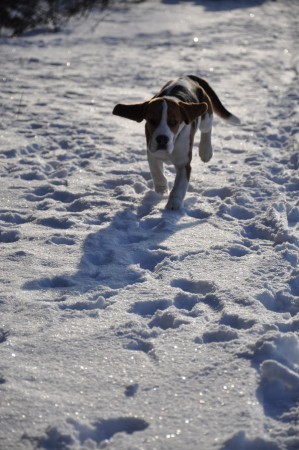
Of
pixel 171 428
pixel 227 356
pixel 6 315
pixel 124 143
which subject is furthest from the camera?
pixel 124 143

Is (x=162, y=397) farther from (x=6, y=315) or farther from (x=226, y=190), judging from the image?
(x=226, y=190)

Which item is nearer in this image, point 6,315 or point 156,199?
point 6,315

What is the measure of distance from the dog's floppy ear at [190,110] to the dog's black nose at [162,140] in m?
0.33

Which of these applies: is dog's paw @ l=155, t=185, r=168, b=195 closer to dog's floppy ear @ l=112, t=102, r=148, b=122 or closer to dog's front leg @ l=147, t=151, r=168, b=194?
dog's front leg @ l=147, t=151, r=168, b=194

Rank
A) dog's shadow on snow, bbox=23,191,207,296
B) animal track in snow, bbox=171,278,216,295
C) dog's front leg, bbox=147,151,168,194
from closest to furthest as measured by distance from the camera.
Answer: animal track in snow, bbox=171,278,216,295
dog's shadow on snow, bbox=23,191,207,296
dog's front leg, bbox=147,151,168,194

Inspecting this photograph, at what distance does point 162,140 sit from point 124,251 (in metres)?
0.91

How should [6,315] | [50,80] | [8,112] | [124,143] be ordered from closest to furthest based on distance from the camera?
1. [6,315]
2. [124,143]
3. [8,112]
4. [50,80]

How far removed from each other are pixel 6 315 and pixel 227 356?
1225mm

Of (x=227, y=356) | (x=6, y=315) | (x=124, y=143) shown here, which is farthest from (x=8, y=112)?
(x=227, y=356)

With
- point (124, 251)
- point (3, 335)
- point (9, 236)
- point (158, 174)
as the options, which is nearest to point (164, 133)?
point (158, 174)

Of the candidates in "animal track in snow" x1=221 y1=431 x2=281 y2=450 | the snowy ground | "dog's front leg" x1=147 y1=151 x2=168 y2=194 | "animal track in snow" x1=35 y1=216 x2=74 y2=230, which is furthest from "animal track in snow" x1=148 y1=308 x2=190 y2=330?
"dog's front leg" x1=147 y1=151 x2=168 y2=194

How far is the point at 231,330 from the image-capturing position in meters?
3.92

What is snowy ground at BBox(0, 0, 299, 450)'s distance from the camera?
10.6ft

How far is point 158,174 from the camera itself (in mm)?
6184
